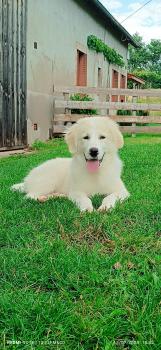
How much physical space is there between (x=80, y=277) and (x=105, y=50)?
20766 mm

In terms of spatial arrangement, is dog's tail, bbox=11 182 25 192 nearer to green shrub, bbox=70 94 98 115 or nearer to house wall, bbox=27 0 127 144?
house wall, bbox=27 0 127 144

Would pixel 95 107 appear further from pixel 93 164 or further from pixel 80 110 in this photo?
pixel 93 164

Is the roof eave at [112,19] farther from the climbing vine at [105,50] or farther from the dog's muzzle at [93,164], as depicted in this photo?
the dog's muzzle at [93,164]

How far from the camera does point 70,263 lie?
2734 millimetres

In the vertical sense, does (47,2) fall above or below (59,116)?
above

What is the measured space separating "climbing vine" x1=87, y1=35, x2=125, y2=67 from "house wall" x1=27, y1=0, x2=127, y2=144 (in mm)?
304

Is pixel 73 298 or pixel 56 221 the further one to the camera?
pixel 56 221

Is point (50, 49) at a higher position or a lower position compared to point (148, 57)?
lower

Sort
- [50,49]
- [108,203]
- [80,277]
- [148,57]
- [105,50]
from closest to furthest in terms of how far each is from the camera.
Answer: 1. [80,277]
2. [108,203]
3. [50,49]
4. [105,50]
5. [148,57]

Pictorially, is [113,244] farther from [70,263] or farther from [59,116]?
[59,116]

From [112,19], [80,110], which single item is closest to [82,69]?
[112,19]

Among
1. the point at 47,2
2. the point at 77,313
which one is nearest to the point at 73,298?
the point at 77,313

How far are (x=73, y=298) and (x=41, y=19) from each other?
1239 centimetres

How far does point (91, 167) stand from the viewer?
15.2 feet
